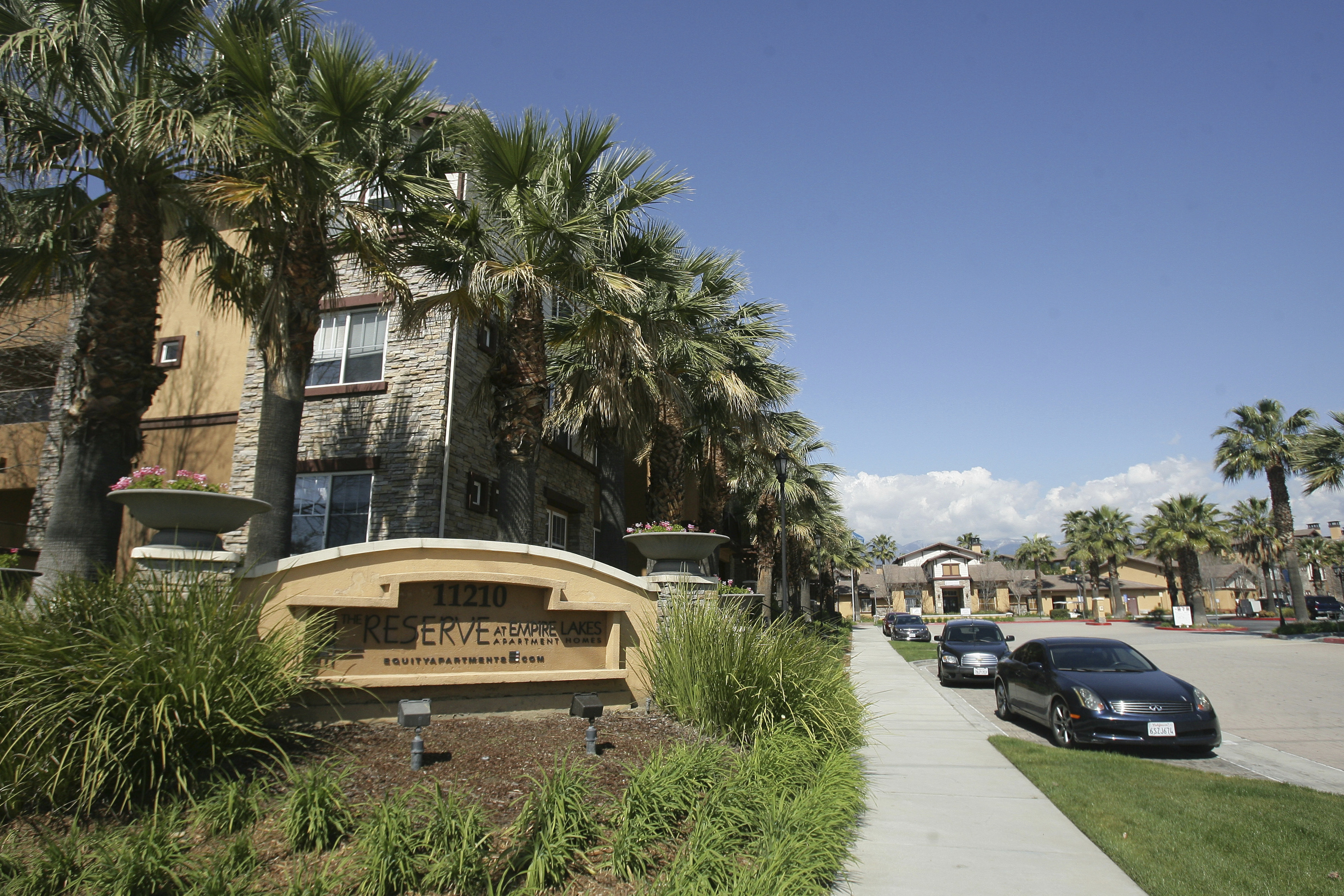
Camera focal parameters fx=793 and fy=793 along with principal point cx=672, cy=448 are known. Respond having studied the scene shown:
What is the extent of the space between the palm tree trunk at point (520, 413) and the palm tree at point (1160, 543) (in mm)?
55173

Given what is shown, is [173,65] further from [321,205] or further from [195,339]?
[195,339]

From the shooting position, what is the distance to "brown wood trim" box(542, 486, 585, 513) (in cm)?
1742

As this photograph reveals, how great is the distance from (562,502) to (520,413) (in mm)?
7298

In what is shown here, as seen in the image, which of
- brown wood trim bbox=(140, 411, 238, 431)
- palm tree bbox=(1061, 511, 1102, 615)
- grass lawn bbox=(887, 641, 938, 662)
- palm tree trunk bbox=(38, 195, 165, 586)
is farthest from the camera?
palm tree bbox=(1061, 511, 1102, 615)

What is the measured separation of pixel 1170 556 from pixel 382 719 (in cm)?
6537

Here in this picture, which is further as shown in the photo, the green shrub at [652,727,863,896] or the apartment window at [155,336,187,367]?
the apartment window at [155,336,187,367]

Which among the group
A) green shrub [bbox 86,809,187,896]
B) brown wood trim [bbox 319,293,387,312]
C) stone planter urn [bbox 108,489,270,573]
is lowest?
green shrub [bbox 86,809,187,896]

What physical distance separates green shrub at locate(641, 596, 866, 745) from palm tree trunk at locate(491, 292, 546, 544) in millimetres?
3006

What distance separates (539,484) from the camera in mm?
16844

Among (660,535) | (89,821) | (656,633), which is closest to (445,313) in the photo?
(660,535)

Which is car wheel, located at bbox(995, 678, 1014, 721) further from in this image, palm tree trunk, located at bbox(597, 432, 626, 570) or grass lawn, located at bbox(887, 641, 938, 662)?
grass lawn, located at bbox(887, 641, 938, 662)

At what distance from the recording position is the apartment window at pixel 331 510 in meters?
14.6

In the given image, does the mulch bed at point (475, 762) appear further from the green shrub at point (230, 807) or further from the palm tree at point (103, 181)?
the palm tree at point (103, 181)

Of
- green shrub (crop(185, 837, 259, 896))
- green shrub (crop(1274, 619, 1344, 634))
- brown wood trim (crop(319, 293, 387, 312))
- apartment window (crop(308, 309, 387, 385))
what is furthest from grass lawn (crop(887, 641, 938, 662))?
green shrub (crop(185, 837, 259, 896))
